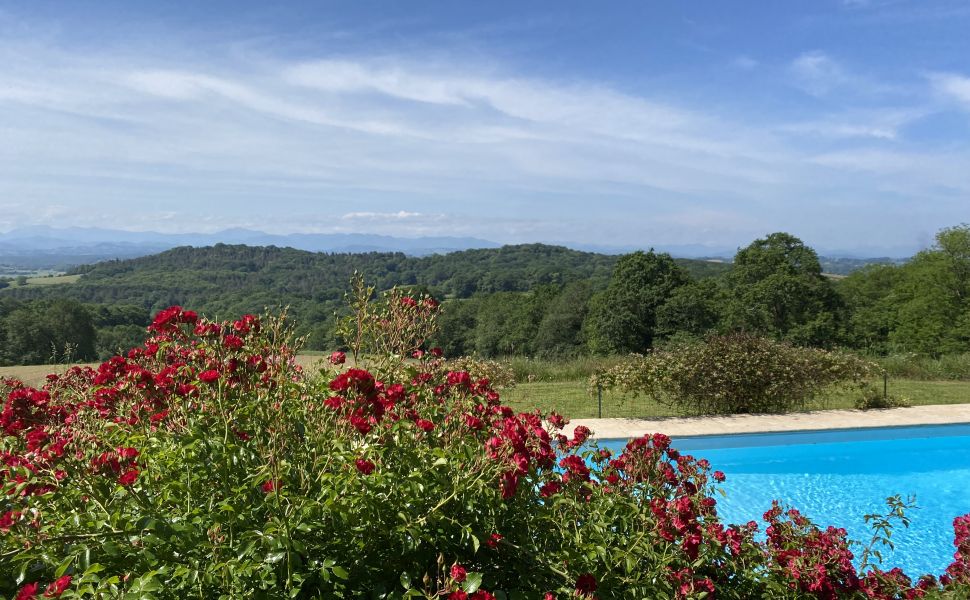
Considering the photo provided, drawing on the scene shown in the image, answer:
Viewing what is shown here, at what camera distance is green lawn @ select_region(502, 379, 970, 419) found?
10.1m

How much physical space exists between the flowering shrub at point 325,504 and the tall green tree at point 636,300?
27.1 metres

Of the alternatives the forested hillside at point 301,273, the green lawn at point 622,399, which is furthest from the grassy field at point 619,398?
the forested hillside at point 301,273

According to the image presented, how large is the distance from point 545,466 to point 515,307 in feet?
152

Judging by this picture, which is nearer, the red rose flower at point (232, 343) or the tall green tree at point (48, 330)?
the red rose flower at point (232, 343)

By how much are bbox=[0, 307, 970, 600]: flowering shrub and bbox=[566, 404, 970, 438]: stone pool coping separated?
5.36 metres

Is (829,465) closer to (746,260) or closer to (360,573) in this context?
(360,573)

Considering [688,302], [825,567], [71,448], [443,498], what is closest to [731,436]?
[825,567]

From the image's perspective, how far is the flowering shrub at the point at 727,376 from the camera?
31.8ft

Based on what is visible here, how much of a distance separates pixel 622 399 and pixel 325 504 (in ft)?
31.8

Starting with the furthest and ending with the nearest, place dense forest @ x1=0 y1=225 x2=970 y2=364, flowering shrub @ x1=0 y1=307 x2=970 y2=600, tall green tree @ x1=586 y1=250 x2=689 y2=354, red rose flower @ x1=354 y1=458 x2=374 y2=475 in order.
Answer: tall green tree @ x1=586 y1=250 x2=689 y2=354 < dense forest @ x1=0 y1=225 x2=970 y2=364 < red rose flower @ x1=354 y1=458 x2=374 y2=475 < flowering shrub @ x1=0 y1=307 x2=970 y2=600

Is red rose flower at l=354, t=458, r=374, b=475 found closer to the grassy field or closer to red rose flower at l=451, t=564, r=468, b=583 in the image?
red rose flower at l=451, t=564, r=468, b=583

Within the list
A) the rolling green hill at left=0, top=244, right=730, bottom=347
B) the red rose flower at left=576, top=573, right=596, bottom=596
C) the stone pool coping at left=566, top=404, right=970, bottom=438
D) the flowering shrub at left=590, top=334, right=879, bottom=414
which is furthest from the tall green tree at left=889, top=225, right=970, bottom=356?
the red rose flower at left=576, top=573, right=596, bottom=596

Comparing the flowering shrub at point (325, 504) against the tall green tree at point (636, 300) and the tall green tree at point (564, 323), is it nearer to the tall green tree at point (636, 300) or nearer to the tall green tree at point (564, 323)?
the tall green tree at point (636, 300)

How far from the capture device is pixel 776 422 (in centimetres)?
897
